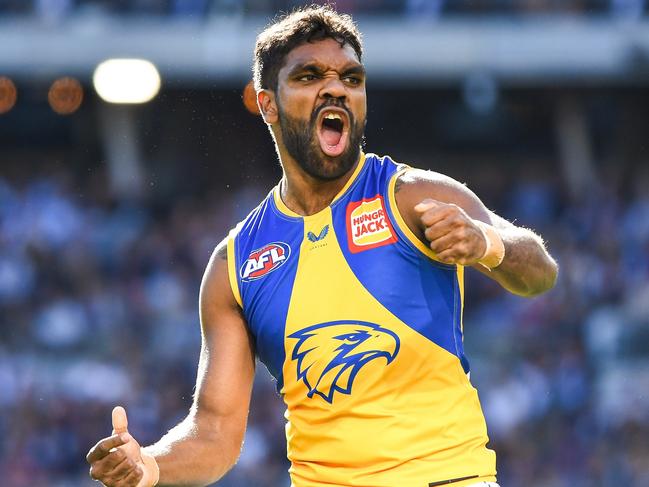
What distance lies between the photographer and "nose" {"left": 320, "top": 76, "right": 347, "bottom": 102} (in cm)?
501

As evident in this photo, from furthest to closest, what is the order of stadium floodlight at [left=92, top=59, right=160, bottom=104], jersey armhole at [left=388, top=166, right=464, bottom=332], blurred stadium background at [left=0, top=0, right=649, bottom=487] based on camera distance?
stadium floodlight at [left=92, top=59, right=160, bottom=104], blurred stadium background at [left=0, top=0, right=649, bottom=487], jersey armhole at [left=388, top=166, right=464, bottom=332]

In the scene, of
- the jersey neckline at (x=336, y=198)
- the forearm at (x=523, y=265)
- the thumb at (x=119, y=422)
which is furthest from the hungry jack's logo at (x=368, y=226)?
the thumb at (x=119, y=422)

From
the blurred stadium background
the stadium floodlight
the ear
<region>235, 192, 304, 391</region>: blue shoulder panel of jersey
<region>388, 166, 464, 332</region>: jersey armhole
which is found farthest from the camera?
the stadium floodlight

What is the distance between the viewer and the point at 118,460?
4.43 m

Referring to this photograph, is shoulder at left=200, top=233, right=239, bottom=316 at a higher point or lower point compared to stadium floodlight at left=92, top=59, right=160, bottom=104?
lower

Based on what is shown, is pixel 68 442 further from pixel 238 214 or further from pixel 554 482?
pixel 554 482

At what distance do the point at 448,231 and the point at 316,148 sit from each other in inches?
41.0

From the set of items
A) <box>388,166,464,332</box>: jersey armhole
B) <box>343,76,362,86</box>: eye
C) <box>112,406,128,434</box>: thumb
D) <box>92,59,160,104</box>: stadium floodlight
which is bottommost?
<box>112,406,128,434</box>: thumb

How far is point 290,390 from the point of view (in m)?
4.92

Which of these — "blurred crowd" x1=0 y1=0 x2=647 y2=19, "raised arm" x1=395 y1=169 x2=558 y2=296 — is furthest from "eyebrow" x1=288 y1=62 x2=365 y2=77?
"blurred crowd" x1=0 y1=0 x2=647 y2=19

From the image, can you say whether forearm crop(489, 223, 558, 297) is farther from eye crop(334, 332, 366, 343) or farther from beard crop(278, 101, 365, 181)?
beard crop(278, 101, 365, 181)

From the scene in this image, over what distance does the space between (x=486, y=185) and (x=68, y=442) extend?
7844mm

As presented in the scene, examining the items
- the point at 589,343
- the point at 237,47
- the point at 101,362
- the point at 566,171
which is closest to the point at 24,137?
the point at 237,47

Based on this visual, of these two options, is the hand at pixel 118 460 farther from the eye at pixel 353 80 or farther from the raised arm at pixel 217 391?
the eye at pixel 353 80
